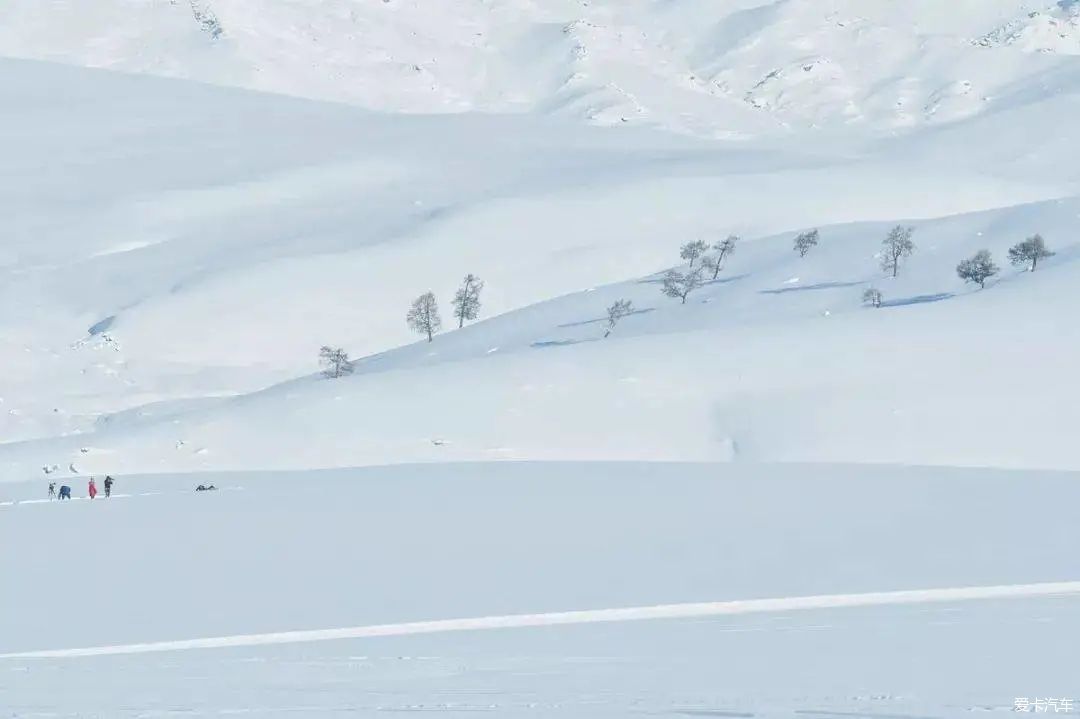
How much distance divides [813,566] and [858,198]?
10046cm

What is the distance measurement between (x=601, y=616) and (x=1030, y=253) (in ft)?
188

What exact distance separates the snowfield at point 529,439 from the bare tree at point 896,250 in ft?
1.86

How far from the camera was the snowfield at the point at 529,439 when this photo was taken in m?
16.6

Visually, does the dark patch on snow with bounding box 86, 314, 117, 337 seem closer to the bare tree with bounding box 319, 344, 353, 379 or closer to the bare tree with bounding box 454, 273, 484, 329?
the bare tree with bounding box 319, 344, 353, 379

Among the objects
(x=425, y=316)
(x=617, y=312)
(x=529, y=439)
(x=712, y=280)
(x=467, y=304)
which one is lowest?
(x=529, y=439)

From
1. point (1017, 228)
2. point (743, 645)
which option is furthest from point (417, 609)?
point (1017, 228)

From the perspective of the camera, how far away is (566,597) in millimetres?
20469

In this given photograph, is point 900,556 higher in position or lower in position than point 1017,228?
lower

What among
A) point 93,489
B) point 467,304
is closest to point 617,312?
point 467,304

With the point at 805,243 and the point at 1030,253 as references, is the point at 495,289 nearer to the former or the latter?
the point at 805,243

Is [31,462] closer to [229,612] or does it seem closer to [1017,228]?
[229,612]

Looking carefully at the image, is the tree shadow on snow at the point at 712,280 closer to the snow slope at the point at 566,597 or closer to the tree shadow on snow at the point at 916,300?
the tree shadow on snow at the point at 916,300

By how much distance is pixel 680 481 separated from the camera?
34.8 metres

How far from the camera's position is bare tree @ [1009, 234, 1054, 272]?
71125 millimetres
